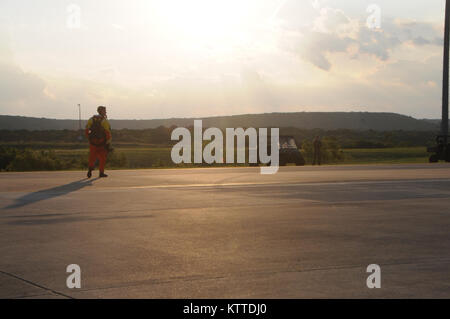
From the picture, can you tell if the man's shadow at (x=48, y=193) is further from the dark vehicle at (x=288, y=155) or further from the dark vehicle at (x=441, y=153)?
the dark vehicle at (x=441, y=153)

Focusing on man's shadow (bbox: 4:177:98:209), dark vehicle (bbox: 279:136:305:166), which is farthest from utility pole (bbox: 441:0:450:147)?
man's shadow (bbox: 4:177:98:209)

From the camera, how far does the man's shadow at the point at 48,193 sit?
43.4ft

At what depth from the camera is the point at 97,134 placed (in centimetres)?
1903

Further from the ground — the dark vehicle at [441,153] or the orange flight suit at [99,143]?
the orange flight suit at [99,143]

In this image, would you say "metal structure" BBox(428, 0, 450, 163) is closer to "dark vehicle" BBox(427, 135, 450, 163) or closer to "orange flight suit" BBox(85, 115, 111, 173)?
"dark vehicle" BBox(427, 135, 450, 163)

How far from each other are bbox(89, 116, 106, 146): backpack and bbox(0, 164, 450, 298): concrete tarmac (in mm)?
3044

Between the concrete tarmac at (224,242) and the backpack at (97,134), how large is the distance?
3.04m

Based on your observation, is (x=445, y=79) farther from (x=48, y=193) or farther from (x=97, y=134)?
(x=48, y=193)

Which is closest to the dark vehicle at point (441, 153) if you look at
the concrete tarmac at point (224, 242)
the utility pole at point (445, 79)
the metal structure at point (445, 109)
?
Answer: the metal structure at point (445, 109)

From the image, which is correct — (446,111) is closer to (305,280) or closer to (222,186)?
(222,186)

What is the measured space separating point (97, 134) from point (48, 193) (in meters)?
4.17

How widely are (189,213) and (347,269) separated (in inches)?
196

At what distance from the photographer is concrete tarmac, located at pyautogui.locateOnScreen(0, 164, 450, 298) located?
615cm

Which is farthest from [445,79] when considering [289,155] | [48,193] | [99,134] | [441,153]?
[48,193]
